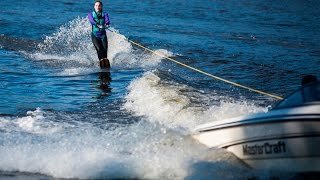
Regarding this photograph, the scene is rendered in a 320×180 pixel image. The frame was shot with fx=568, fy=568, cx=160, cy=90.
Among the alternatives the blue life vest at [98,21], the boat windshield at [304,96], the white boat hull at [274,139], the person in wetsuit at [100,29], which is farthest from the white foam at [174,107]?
the blue life vest at [98,21]

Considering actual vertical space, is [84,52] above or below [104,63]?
above

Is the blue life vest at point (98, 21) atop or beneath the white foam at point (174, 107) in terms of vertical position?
atop

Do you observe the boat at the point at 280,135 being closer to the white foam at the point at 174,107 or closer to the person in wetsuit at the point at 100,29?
the white foam at the point at 174,107

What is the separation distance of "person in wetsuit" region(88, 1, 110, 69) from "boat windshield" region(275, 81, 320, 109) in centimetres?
1060

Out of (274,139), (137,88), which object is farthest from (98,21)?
(274,139)

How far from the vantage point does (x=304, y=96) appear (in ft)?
25.3

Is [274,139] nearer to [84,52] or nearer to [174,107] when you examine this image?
[174,107]

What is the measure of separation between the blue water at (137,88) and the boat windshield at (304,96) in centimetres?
99

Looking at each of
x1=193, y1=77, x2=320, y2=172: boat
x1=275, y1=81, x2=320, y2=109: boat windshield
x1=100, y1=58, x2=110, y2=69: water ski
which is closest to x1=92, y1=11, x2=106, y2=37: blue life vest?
x1=100, y1=58, x2=110, y2=69: water ski

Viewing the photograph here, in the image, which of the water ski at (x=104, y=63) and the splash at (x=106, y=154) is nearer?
the splash at (x=106, y=154)

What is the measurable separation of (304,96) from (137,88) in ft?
24.1

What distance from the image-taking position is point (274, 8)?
143ft

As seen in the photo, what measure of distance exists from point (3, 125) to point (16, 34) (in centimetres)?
1785

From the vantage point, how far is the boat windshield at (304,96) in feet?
24.7
